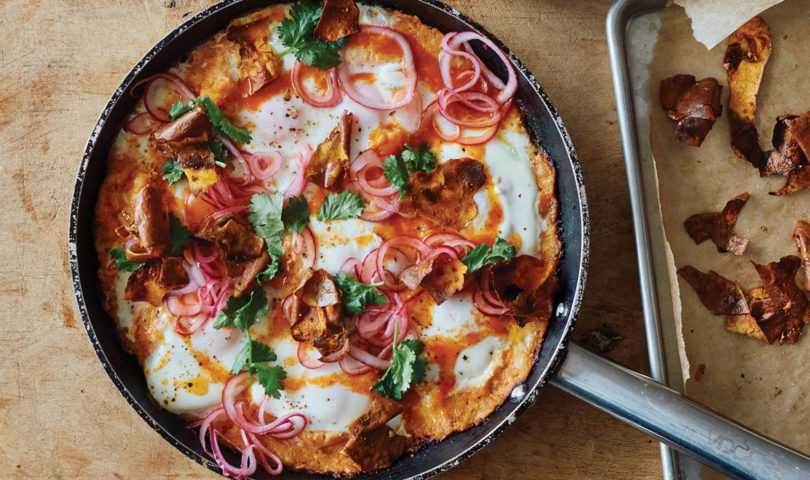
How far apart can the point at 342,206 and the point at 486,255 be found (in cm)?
74

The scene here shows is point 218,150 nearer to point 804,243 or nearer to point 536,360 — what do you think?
point 536,360

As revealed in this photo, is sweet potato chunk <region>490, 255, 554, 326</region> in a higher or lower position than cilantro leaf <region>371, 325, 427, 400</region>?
higher

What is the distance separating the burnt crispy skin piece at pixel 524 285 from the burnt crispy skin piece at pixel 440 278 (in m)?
0.17

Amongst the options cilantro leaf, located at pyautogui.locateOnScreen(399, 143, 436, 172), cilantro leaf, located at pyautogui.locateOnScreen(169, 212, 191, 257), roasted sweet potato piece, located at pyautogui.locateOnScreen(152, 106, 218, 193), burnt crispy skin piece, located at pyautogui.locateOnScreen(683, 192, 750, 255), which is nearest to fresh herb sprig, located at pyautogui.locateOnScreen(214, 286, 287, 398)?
cilantro leaf, located at pyautogui.locateOnScreen(169, 212, 191, 257)

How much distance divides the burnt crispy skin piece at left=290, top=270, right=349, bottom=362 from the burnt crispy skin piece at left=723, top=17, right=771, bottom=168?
2259mm

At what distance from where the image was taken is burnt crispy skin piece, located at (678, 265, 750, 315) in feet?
11.6

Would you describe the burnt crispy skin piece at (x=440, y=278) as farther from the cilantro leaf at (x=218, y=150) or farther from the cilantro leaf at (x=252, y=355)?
the cilantro leaf at (x=218, y=150)

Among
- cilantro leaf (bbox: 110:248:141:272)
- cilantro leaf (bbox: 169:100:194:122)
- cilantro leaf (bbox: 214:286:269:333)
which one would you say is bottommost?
cilantro leaf (bbox: 214:286:269:333)

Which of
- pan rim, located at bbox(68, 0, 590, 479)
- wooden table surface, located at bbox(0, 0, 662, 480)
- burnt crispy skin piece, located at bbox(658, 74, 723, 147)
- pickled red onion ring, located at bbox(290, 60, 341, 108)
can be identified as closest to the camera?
pan rim, located at bbox(68, 0, 590, 479)

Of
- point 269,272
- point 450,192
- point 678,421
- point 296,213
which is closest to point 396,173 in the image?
point 450,192

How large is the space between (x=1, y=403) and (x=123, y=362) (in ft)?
3.01

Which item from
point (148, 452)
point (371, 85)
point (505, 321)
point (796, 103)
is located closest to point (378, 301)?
point (505, 321)

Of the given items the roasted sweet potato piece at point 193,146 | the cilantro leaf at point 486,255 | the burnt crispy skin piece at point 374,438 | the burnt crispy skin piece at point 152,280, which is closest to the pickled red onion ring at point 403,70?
the roasted sweet potato piece at point 193,146

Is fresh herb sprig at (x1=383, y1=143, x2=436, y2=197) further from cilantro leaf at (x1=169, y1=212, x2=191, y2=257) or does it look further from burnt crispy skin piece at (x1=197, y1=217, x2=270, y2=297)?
cilantro leaf at (x1=169, y1=212, x2=191, y2=257)
